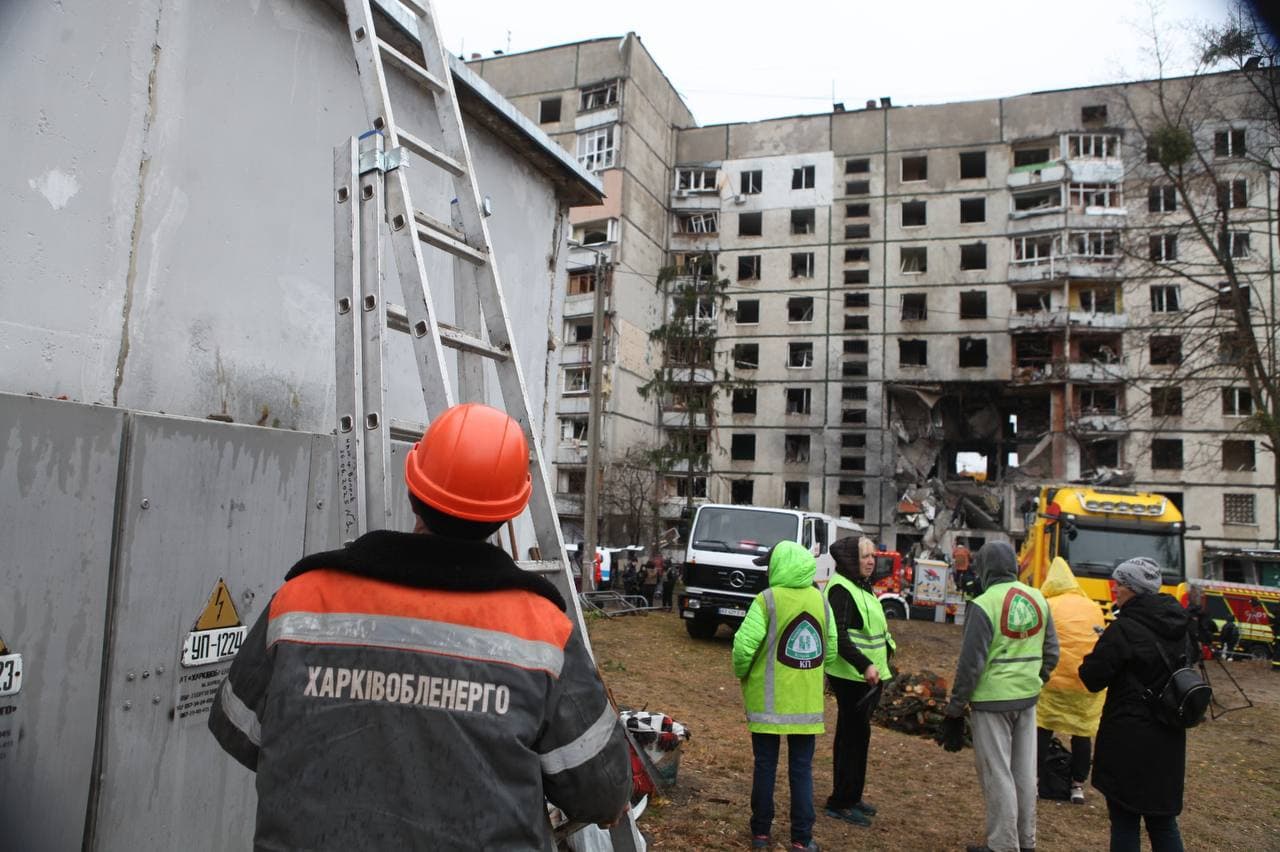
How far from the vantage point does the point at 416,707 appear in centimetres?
159

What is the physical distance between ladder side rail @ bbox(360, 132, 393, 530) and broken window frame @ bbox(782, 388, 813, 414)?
42.4m

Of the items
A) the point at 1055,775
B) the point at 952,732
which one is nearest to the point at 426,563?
the point at 952,732

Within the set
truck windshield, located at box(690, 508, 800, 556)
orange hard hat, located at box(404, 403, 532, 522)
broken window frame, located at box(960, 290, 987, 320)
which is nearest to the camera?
orange hard hat, located at box(404, 403, 532, 522)

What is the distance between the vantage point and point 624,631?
14.4 metres

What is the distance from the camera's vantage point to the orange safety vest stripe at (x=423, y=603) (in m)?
1.64

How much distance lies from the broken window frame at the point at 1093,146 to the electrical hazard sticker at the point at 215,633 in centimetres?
4685

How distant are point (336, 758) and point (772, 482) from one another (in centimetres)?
4291

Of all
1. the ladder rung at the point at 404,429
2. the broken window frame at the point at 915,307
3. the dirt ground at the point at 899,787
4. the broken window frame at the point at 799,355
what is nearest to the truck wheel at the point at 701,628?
the dirt ground at the point at 899,787

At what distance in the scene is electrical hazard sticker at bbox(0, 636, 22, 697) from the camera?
2246 millimetres

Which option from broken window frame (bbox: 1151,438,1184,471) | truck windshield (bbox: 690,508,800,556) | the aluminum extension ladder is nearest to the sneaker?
the aluminum extension ladder

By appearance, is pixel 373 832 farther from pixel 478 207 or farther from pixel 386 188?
pixel 478 207

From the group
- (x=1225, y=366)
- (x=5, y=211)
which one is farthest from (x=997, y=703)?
(x=1225, y=366)

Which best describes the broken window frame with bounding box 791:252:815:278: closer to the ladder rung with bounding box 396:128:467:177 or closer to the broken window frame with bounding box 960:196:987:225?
the broken window frame with bounding box 960:196:987:225

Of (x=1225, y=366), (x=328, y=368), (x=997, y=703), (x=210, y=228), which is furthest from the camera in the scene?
(x=1225, y=366)
